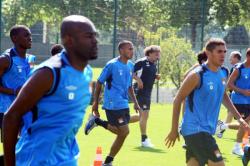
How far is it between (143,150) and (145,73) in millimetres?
2864

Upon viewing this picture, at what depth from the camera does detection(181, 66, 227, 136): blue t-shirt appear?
7887mm

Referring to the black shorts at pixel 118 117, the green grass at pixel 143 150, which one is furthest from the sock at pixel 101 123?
the green grass at pixel 143 150

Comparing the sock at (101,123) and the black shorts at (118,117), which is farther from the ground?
the black shorts at (118,117)

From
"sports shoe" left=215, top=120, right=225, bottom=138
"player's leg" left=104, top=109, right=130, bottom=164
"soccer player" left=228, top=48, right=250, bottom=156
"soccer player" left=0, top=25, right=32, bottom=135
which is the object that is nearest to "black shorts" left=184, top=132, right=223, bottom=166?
"soccer player" left=0, top=25, right=32, bottom=135

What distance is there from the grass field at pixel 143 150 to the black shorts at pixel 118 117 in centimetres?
70

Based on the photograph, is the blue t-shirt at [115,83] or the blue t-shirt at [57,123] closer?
the blue t-shirt at [57,123]

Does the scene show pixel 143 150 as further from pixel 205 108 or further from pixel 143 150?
pixel 205 108

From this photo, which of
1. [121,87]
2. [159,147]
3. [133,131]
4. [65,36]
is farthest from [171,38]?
[65,36]

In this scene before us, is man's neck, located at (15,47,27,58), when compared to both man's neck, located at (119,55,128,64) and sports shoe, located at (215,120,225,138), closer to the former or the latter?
man's neck, located at (119,55,128,64)

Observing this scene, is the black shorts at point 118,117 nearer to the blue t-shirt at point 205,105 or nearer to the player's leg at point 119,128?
the player's leg at point 119,128

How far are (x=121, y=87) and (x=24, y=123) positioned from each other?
7.44 metres

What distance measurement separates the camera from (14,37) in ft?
29.8

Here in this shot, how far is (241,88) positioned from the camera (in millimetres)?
13734

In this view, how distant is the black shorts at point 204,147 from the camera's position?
7.88 m
